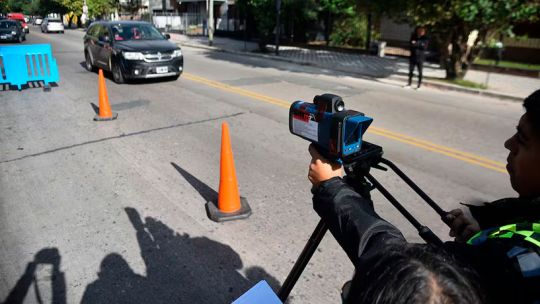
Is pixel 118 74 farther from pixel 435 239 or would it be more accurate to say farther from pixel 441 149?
pixel 435 239

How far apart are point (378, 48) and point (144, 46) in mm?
13081

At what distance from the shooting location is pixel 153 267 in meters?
3.27

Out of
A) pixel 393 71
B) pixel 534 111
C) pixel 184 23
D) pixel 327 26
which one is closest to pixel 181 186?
pixel 534 111

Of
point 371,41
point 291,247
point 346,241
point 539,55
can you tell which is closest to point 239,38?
point 371,41

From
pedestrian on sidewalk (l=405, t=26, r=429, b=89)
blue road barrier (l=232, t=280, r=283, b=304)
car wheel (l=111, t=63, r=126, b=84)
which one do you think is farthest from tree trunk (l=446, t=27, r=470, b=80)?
blue road barrier (l=232, t=280, r=283, b=304)

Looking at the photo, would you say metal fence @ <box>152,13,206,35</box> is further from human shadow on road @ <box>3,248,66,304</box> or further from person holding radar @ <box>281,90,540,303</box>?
person holding radar @ <box>281,90,540,303</box>

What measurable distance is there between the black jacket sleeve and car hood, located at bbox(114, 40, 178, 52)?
10.8 metres

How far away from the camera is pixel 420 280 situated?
0.89 m

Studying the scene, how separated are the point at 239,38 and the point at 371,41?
12753mm

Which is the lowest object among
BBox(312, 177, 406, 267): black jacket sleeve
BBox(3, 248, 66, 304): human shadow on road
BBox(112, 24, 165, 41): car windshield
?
BBox(3, 248, 66, 304): human shadow on road

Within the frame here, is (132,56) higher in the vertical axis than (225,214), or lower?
higher

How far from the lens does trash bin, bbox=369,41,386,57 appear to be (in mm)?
20344

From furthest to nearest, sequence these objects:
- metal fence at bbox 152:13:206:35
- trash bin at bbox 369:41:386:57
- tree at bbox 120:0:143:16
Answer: tree at bbox 120:0:143:16, metal fence at bbox 152:13:206:35, trash bin at bbox 369:41:386:57

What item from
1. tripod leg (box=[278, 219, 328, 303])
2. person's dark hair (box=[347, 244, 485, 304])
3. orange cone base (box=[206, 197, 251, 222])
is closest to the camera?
person's dark hair (box=[347, 244, 485, 304])
